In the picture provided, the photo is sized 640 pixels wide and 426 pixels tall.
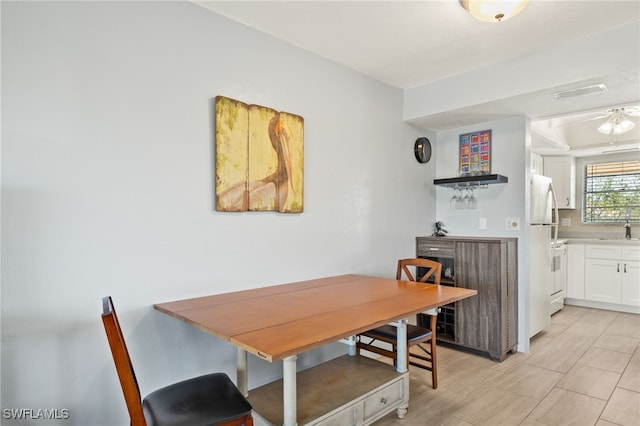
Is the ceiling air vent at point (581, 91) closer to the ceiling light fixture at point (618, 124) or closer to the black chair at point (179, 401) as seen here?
the ceiling light fixture at point (618, 124)

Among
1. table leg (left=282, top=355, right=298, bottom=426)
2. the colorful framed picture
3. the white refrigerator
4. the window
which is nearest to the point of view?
table leg (left=282, top=355, right=298, bottom=426)

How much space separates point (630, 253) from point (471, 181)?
9.26 feet

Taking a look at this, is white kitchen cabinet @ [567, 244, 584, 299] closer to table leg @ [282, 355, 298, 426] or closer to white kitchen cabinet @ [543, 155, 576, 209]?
white kitchen cabinet @ [543, 155, 576, 209]

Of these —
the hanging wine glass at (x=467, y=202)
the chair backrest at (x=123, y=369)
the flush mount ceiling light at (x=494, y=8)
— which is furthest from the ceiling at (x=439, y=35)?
the chair backrest at (x=123, y=369)

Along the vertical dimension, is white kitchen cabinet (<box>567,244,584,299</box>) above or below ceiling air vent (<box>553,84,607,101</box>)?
below

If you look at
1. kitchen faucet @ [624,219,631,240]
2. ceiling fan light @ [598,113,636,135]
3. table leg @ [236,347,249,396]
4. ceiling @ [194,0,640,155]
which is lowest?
table leg @ [236,347,249,396]

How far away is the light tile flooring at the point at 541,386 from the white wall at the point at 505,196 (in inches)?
18.0

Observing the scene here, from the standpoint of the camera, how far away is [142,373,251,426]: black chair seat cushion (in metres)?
1.43

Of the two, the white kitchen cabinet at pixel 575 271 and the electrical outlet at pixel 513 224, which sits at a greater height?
A: the electrical outlet at pixel 513 224

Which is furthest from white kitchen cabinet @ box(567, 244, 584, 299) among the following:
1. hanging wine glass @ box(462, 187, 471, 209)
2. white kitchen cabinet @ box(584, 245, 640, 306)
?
hanging wine glass @ box(462, 187, 471, 209)

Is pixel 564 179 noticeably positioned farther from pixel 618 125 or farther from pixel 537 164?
pixel 618 125

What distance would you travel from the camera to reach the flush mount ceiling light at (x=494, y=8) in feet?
6.32

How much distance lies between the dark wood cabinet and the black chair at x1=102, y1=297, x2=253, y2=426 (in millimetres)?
2434

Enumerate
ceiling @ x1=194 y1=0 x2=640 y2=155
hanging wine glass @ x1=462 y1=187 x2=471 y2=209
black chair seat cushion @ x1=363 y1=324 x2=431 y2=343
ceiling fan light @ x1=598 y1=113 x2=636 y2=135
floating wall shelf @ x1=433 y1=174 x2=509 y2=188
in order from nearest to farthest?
ceiling @ x1=194 y1=0 x2=640 y2=155
black chair seat cushion @ x1=363 y1=324 x2=431 y2=343
floating wall shelf @ x1=433 y1=174 x2=509 y2=188
hanging wine glass @ x1=462 y1=187 x2=471 y2=209
ceiling fan light @ x1=598 y1=113 x2=636 y2=135
